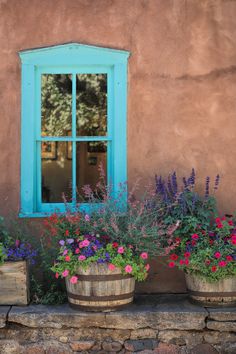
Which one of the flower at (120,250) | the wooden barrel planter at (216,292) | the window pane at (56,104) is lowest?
the wooden barrel planter at (216,292)

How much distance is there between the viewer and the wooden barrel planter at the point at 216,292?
4.68 metres

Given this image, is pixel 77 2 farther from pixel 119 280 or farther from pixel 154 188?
pixel 119 280

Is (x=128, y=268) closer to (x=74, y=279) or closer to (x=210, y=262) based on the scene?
(x=74, y=279)

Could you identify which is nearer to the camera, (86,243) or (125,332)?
(86,243)

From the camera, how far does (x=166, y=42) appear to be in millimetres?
5414

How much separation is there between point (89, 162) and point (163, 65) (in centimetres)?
130

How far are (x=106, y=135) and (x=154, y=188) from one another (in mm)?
788

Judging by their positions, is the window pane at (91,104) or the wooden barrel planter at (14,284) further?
the window pane at (91,104)

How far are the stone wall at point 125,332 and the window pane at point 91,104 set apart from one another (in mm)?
2076

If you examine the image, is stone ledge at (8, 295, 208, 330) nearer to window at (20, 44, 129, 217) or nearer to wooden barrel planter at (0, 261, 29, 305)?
wooden barrel planter at (0, 261, 29, 305)

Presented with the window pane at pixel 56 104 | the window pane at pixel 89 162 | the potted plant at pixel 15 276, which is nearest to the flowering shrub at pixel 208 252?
the window pane at pixel 89 162

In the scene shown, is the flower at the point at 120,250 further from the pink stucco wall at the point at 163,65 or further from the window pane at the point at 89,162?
the window pane at the point at 89,162

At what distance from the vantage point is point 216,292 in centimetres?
468

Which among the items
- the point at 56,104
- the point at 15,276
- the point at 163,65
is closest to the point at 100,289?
the point at 15,276
